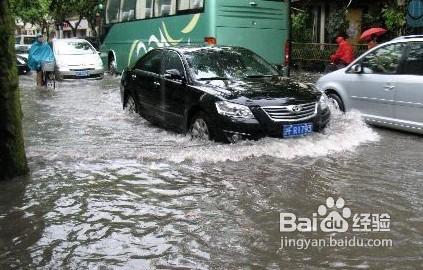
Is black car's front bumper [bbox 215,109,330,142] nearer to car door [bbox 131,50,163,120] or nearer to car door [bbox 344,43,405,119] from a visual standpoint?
car door [bbox 131,50,163,120]

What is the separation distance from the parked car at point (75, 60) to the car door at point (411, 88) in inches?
501

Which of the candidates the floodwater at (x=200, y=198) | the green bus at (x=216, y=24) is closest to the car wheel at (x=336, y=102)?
the floodwater at (x=200, y=198)

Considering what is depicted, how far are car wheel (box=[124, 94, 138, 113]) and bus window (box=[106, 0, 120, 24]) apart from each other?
9.55 meters

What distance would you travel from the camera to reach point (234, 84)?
26.1 feet

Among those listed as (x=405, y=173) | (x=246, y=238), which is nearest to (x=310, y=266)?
(x=246, y=238)

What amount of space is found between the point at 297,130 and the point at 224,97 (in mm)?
1085

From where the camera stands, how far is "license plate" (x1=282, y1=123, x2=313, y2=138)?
24.2 ft

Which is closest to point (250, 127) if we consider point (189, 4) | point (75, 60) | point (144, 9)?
point (189, 4)

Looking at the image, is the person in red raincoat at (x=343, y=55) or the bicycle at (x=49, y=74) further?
the bicycle at (x=49, y=74)

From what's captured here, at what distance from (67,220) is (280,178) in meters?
2.52

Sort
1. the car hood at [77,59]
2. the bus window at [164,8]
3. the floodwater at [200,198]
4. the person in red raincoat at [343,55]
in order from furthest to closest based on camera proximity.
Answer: the car hood at [77,59] → the bus window at [164,8] → the person in red raincoat at [343,55] → the floodwater at [200,198]

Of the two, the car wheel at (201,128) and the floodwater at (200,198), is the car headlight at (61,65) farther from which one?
the car wheel at (201,128)

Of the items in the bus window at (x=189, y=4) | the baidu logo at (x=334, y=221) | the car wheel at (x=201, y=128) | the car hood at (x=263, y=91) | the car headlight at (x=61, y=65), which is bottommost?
the baidu logo at (x=334, y=221)

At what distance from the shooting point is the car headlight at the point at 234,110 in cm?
731
